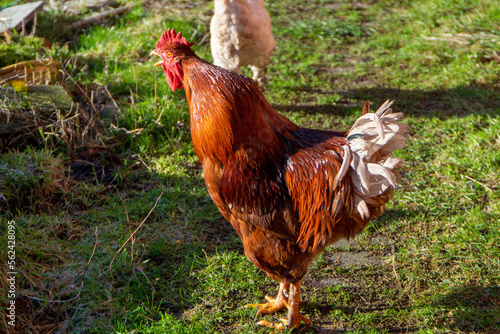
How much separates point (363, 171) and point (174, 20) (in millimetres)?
5435

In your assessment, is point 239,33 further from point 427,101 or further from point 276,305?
point 276,305

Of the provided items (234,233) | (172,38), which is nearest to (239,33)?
(172,38)

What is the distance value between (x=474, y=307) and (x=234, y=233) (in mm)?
1908

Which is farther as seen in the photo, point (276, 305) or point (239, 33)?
point (239, 33)

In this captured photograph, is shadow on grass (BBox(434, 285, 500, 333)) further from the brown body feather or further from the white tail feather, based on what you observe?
the white tail feather

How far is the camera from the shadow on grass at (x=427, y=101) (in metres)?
5.13

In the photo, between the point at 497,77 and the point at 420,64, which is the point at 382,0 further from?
the point at 497,77

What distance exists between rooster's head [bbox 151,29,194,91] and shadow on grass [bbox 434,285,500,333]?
7.90ft

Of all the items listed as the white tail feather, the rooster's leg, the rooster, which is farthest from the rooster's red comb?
the rooster's leg

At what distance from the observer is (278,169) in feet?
8.89

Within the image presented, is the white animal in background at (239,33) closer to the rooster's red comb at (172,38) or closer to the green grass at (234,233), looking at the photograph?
the green grass at (234,233)

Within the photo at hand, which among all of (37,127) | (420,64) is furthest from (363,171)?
(420,64)

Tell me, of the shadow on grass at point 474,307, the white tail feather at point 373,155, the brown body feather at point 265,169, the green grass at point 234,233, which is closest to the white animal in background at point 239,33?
the green grass at point 234,233

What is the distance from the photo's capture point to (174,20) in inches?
273
